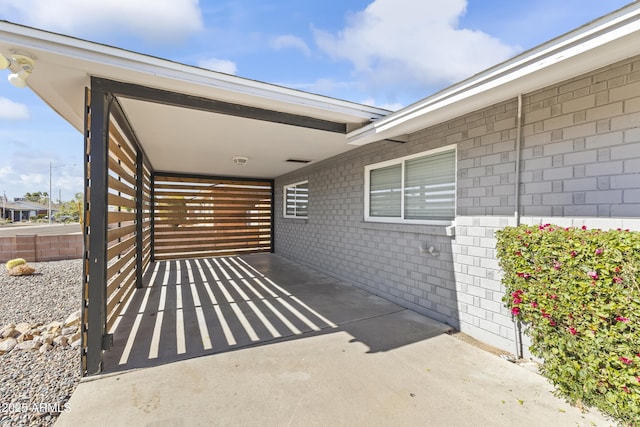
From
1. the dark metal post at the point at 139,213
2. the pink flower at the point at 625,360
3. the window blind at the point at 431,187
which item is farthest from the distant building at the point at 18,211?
the pink flower at the point at 625,360

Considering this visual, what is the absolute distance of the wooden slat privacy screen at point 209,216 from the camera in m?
8.39

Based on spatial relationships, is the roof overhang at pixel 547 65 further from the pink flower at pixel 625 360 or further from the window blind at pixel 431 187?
the pink flower at pixel 625 360

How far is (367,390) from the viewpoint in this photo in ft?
7.57

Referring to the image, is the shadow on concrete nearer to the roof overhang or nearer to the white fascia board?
the roof overhang

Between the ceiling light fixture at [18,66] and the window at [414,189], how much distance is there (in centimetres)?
405

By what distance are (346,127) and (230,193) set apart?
19.9ft

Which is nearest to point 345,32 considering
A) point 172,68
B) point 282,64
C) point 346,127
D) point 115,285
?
point 282,64

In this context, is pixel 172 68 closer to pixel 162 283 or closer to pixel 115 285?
pixel 115 285

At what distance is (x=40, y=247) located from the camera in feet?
26.3

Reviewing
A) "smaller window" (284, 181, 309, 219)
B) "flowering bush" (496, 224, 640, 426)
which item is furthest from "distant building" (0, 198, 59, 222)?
"flowering bush" (496, 224, 640, 426)

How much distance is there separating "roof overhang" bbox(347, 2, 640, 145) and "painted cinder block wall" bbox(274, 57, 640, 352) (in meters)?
0.33

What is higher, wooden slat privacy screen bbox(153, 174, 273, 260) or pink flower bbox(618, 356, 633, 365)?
wooden slat privacy screen bbox(153, 174, 273, 260)

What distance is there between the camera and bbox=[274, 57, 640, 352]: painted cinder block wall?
7.16ft

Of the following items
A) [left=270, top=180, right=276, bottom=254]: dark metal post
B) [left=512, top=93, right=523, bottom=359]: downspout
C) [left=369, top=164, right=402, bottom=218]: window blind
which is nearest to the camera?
[left=512, top=93, right=523, bottom=359]: downspout
